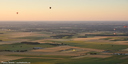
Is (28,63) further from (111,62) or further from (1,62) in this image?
(111,62)

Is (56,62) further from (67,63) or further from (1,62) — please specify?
(1,62)

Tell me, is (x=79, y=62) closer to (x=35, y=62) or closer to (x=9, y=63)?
(x=35, y=62)

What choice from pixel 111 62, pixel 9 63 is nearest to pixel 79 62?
pixel 111 62

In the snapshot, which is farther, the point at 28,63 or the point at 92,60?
the point at 92,60

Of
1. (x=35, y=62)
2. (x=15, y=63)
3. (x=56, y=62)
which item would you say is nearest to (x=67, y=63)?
(x=56, y=62)

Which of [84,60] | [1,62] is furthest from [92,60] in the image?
[1,62]

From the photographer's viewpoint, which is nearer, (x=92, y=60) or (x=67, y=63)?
(x=67, y=63)

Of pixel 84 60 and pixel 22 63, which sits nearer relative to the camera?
pixel 22 63
